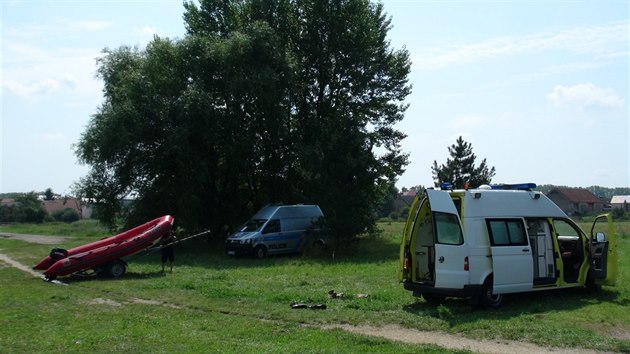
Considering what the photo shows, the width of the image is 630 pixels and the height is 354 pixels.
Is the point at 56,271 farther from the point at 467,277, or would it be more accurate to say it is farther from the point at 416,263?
the point at 467,277

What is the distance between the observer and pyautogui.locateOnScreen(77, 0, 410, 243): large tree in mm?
30438

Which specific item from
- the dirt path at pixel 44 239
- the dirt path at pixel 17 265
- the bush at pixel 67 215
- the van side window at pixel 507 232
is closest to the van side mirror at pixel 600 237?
the van side window at pixel 507 232

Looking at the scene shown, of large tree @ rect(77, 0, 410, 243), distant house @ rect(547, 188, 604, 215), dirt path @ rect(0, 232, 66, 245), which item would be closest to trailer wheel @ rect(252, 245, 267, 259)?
large tree @ rect(77, 0, 410, 243)

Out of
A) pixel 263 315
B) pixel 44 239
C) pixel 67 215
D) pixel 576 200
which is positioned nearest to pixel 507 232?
pixel 263 315

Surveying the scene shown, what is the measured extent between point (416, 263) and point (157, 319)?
5705mm

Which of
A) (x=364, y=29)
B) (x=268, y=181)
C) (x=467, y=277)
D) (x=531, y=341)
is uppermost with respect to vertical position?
(x=364, y=29)

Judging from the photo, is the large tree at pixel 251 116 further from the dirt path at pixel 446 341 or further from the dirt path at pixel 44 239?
the dirt path at pixel 446 341

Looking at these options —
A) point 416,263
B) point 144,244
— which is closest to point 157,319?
point 416,263

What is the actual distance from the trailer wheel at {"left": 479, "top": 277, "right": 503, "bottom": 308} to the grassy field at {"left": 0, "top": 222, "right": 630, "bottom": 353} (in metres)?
0.26

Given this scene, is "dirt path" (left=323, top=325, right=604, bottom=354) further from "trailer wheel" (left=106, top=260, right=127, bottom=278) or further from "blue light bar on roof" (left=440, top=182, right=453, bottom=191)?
"trailer wheel" (left=106, top=260, right=127, bottom=278)

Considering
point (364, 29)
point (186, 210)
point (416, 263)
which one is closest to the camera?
point (416, 263)

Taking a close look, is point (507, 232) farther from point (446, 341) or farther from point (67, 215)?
point (67, 215)

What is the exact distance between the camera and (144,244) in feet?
69.3

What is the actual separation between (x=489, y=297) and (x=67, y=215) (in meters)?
87.6
